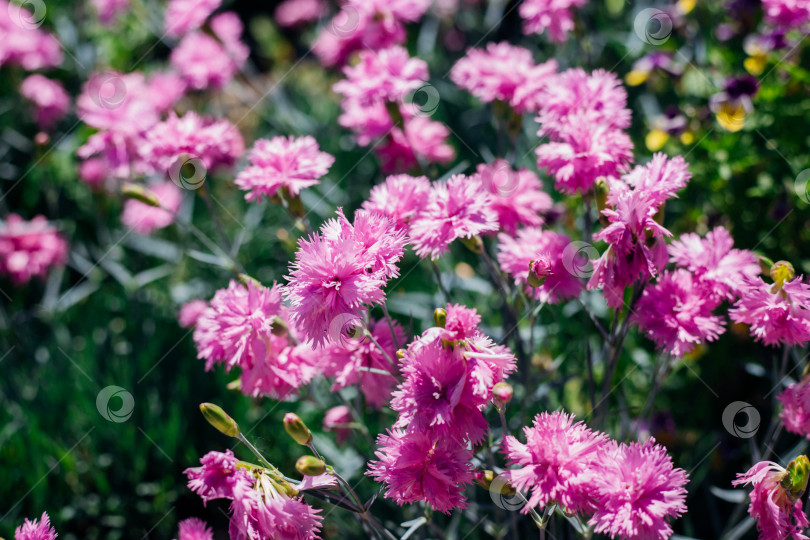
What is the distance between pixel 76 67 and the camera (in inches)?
96.3

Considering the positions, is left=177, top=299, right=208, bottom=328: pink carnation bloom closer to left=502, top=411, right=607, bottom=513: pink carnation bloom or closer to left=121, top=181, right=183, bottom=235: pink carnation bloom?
left=121, top=181, right=183, bottom=235: pink carnation bloom

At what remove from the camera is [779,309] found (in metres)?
0.91

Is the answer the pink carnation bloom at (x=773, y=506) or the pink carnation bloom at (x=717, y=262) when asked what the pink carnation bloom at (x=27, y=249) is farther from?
the pink carnation bloom at (x=773, y=506)

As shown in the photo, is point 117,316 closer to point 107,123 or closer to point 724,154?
point 107,123

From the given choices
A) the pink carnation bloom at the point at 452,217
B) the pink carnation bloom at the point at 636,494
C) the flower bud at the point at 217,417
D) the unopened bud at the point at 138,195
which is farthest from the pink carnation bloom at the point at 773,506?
the unopened bud at the point at 138,195

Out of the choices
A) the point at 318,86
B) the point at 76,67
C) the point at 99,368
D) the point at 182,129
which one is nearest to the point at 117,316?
the point at 99,368

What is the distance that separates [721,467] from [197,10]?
1.83 metres

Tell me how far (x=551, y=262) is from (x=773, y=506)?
443 mm

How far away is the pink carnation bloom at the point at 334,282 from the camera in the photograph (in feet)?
2.81

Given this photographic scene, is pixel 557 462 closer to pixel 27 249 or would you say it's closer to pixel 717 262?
pixel 717 262

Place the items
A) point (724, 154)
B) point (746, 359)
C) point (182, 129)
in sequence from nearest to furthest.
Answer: point (182, 129)
point (724, 154)
point (746, 359)

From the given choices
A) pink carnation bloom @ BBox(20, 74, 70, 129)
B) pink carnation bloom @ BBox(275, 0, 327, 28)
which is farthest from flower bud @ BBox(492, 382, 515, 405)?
pink carnation bloom @ BBox(275, 0, 327, 28)

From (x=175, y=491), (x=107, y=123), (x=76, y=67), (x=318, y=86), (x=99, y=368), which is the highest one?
(x=107, y=123)

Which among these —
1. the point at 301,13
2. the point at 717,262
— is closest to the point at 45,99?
the point at 301,13
